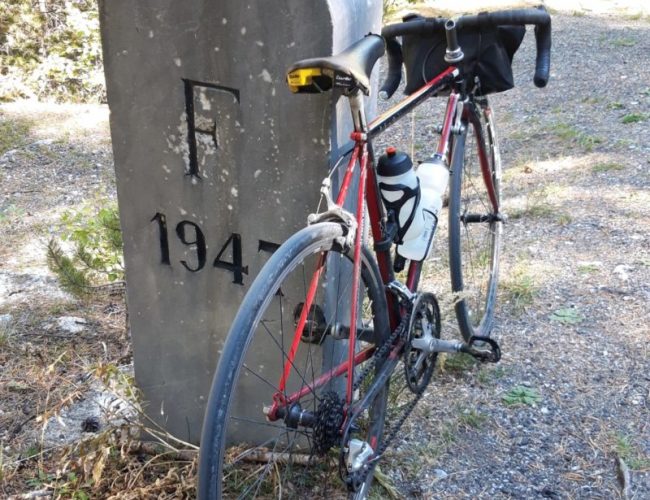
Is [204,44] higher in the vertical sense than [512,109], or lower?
higher

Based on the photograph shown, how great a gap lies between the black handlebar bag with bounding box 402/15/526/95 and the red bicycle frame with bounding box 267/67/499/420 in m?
0.10

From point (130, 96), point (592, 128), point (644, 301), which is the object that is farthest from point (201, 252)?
point (592, 128)

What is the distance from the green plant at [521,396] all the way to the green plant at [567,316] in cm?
63

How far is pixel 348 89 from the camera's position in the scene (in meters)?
2.01

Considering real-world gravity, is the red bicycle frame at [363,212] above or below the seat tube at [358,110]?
below

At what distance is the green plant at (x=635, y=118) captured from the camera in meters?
6.38

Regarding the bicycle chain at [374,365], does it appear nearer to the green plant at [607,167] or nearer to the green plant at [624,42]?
the green plant at [607,167]

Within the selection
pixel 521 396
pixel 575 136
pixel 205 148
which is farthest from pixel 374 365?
pixel 575 136

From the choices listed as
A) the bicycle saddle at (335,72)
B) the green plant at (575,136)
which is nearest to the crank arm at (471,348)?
the bicycle saddle at (335,72)

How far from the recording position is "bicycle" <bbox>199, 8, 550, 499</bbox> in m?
1.93

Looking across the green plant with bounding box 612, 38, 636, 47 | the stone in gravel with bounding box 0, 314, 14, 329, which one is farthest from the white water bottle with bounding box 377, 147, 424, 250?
the green plant with bounding box 612, 38, 636, 47

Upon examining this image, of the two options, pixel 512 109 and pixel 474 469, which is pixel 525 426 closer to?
pixel 474 469

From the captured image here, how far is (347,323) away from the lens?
261cm

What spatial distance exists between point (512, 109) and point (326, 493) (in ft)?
18.3
